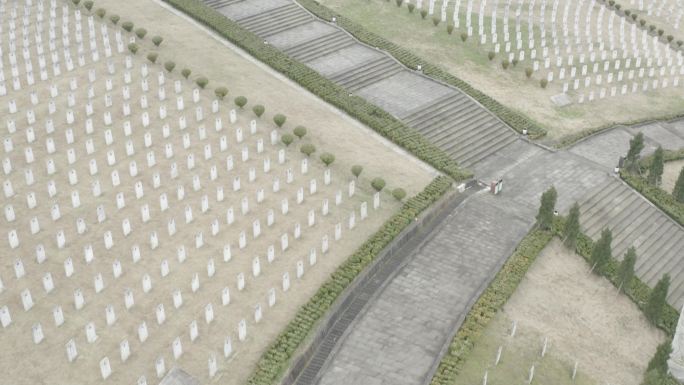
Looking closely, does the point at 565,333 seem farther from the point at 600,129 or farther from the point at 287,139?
the point at 600,129

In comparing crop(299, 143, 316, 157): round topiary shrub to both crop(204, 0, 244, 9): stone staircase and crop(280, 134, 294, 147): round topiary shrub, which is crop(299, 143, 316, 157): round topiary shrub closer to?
crop(280, 134, 294, 147): round topiary shrub

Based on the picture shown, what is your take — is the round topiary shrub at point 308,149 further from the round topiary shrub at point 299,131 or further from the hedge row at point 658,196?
the hedge row at point 658,196

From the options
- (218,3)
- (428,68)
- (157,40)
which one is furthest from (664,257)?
(218,3)

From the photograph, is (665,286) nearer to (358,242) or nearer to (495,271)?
(495,271)

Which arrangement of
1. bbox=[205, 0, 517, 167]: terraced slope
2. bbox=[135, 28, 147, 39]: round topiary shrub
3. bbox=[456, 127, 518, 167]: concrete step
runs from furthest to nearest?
bbox=[135, 28, 147, 39]: round topiary shrub, bbox=[205, 0, 517, 167]: terraced slope, bbox=[456, 127, 518, 167]: concrete step

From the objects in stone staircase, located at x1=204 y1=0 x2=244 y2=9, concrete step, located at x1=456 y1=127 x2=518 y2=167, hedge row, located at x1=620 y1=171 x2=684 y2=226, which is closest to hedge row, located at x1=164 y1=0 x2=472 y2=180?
stone staircase, located at x1=204 y1=0 x2=244 y2=9

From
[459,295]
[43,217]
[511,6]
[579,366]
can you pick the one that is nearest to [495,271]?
[459,295]
